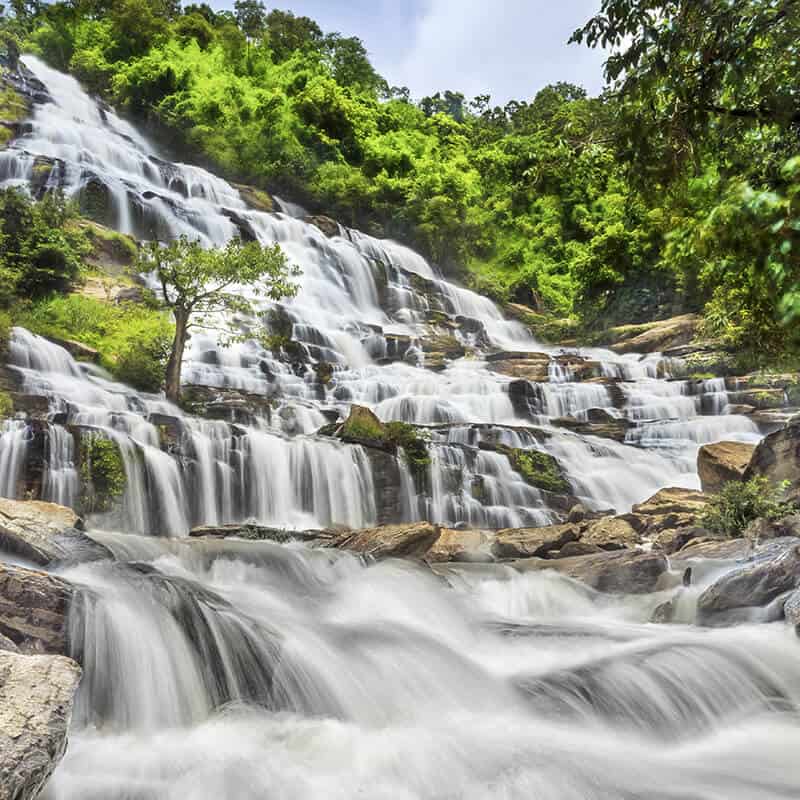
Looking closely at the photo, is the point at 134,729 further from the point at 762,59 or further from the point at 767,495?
the point at 767,495

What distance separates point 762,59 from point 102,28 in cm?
3875

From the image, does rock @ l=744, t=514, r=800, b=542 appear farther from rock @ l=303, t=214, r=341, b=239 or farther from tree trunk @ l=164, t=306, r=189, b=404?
rock @ l=303, t=214, r=341, b=239

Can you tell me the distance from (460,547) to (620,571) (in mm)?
2573

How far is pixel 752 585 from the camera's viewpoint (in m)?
6.41

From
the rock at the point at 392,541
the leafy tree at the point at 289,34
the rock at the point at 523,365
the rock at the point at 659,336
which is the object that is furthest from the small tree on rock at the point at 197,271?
the leafy tree at the point at 289,34

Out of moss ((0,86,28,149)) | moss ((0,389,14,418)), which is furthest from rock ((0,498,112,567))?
moss ((0,86,28,149))

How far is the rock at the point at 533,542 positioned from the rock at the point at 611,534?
245 mm

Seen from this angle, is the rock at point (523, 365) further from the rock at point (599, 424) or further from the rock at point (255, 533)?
the rock at point (255, 533)

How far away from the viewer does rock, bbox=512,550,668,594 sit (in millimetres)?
7938

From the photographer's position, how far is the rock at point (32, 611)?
14.0 ft

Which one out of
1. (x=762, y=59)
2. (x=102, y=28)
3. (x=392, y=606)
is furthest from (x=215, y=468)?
(x=102, y=28)

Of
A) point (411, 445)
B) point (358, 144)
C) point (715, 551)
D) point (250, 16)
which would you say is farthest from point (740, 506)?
point (250, 16)

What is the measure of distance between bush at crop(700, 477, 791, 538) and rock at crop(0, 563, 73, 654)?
8658mm

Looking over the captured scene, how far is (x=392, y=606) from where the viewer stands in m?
7.23
